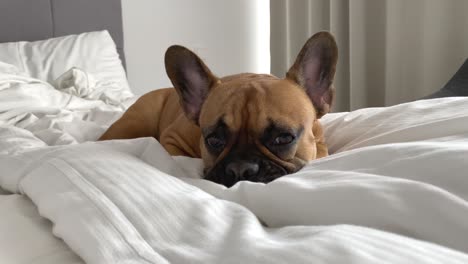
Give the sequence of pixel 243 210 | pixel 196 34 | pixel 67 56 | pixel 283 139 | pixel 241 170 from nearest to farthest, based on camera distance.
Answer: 1. pixel 243 210
2. pixel 241 170
3. pixel 283 139
4. pixel 67 56
5. pixel 196 34

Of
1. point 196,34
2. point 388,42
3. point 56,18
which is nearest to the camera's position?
point 56,18

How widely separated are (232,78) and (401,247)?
98 cm

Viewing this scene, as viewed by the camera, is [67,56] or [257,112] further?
[67,56]

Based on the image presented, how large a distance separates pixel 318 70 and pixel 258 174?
411 millimetres

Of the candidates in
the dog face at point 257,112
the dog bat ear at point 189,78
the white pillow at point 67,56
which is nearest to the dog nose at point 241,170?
the dog face at point 257,112

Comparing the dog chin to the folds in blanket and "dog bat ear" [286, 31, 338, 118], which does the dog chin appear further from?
"dog bat ear" [286, 31, 338, 118]

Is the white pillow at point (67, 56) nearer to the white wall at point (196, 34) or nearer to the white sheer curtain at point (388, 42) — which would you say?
the white wall at point (196, 34)

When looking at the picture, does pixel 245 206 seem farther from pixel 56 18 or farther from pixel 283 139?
pixel 56 18

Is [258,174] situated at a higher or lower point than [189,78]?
lower

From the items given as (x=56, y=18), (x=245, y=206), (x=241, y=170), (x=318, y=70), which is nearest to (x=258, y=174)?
(x=241, y=170)

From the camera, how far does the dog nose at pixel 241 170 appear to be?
105 centimetres

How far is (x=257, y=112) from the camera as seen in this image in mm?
1193

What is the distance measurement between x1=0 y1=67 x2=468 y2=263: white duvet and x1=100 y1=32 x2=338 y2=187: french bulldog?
0.19m

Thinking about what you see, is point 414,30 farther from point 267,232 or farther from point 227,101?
point 267,232
